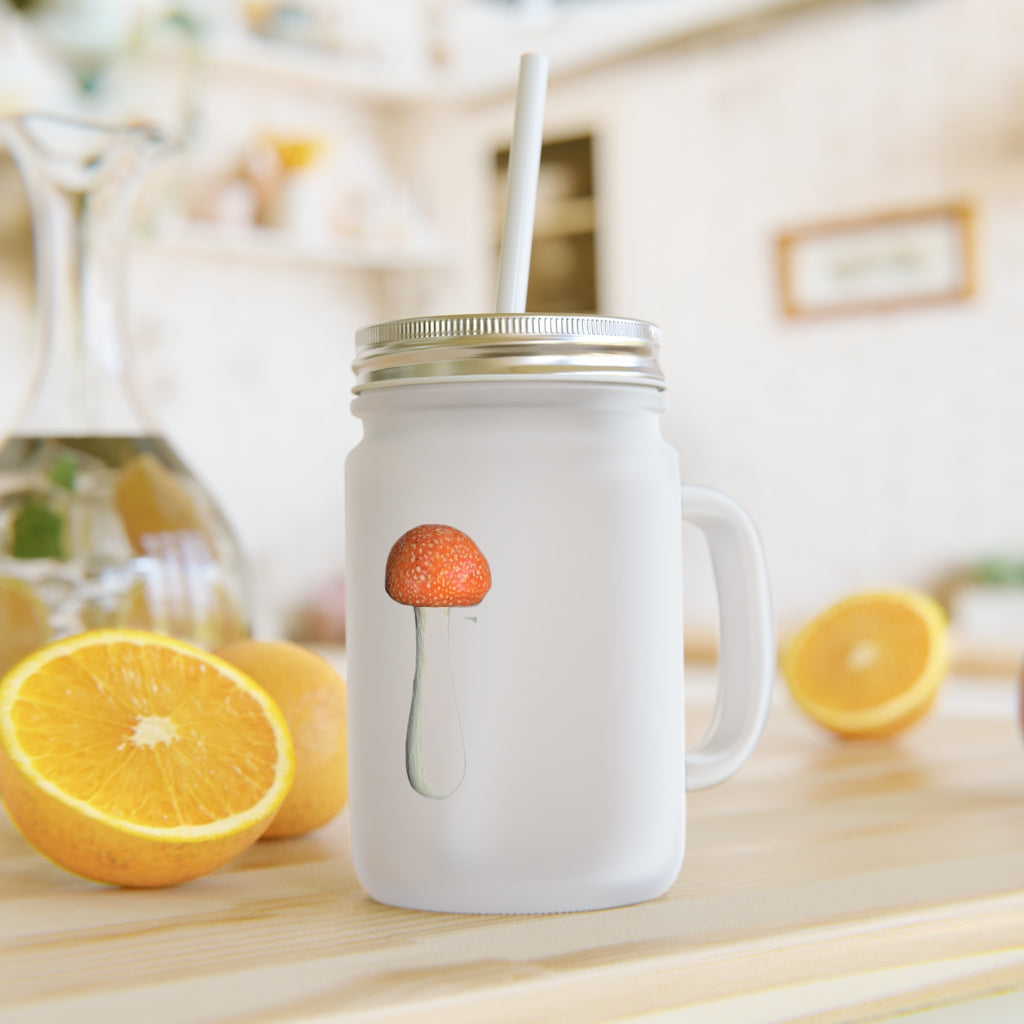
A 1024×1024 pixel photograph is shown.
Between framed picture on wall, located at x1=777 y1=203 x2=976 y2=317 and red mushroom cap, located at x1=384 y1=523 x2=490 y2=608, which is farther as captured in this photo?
framed picture on wall, located at x1=777 y1=203 x2=976 y2=317

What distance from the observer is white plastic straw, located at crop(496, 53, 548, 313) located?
0.46 metres

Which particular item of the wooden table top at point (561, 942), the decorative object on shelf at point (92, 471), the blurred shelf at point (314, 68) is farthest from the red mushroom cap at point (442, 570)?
the blurred shelf at point (314, 68)

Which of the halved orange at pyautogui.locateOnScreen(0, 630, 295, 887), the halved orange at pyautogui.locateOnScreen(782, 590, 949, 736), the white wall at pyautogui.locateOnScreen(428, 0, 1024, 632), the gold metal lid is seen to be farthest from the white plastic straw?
the white wall at pyautogui.locateOnScreen(428, 0, 1024, 632)

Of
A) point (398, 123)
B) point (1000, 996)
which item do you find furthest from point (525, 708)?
point (398, 123)

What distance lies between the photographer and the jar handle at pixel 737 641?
0.49 meters

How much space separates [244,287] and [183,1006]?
12.2ft

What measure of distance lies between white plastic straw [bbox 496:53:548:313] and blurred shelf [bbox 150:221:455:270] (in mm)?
2932

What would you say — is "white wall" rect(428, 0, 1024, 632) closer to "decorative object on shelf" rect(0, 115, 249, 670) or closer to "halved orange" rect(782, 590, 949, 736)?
"halved orange" rect(782, 590, 949, 736)

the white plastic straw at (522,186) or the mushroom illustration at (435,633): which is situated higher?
the white plastic straw at (522,186)

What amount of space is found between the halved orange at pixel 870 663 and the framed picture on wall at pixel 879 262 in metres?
2.60

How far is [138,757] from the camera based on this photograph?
490 mm

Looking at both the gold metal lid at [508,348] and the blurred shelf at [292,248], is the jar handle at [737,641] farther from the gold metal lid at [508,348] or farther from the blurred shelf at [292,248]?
the blurred shelf at [292,248]

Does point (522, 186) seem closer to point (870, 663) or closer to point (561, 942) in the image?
point (561, 942)

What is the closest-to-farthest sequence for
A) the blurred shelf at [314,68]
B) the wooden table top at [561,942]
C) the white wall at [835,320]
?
the wooden table top at [561,942] → the white wall at [835,320] → the blurred shelf at [314,68]
